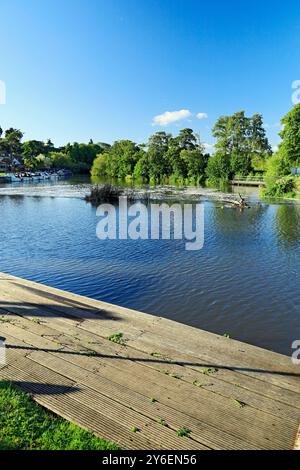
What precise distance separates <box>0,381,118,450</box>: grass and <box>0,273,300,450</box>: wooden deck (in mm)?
139

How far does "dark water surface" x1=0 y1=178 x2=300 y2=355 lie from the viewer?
29.1ft

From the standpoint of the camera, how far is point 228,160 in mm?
66250

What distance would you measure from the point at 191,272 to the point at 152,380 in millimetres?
7841

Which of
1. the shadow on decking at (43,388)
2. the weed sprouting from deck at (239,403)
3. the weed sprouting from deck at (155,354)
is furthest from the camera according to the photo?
the weed sprouting from deck at (155,354)

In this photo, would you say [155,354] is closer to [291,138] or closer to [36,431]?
[36,431]

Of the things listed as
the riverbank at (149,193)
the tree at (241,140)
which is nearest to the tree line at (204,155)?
the tree at (241,140)

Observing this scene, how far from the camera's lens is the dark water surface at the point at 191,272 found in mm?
8859

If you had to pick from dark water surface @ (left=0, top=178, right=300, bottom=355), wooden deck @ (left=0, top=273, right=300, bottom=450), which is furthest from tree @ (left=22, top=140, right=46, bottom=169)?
wooden deck @ (left=0, top=273, right=300, bottom=450)

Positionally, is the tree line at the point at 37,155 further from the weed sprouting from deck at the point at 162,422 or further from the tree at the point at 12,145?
the weed sprouting from deck at the point at 162,422

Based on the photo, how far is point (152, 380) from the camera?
4.82 meters

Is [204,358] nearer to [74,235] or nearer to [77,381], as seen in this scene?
[77,381]

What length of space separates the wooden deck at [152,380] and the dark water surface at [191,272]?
8.06 feet

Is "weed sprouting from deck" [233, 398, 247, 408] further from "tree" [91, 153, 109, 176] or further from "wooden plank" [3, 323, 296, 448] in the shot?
"tree" [91, 153, 109, 176]

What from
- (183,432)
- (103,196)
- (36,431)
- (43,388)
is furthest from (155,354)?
(103,196)
